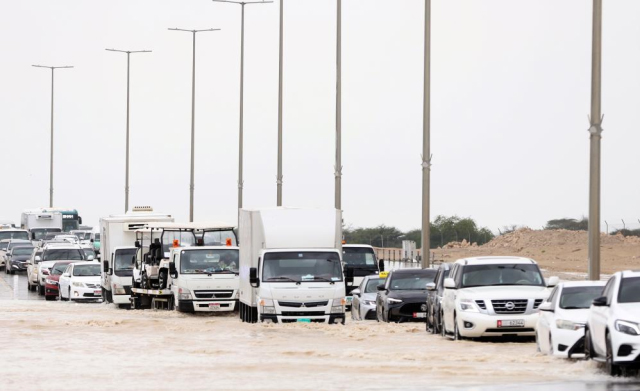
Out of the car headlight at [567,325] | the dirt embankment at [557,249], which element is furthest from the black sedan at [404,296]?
the dirt embankment at [557,249]

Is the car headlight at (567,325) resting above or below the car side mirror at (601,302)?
below

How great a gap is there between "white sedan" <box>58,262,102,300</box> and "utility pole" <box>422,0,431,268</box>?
15734mm

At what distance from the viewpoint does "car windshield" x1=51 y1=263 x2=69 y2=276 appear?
190 feet

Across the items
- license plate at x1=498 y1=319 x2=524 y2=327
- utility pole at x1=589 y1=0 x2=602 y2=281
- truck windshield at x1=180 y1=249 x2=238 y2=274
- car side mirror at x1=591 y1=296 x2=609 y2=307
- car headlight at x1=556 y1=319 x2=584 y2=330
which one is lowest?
license plate at x1=498 y1=319 x2=524 y2=327

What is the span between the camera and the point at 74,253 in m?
64.6

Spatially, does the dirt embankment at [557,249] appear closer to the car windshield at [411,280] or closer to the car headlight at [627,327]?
the car windshield at [411,280]

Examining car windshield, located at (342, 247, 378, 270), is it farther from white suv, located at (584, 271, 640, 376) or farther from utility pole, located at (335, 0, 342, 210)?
white suv, located at (584, 271, 640, 376)

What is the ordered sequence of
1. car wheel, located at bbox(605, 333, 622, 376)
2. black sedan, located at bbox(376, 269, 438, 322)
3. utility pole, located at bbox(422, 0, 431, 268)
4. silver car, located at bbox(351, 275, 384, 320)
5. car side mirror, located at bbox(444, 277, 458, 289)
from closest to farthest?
1. car wheel, located at bbox(605, 333, 622, 376)
2. car side mirror, located at bbox(444, 277, 458, 289)
3. black sedan, located at bbox(376, 269, 438, 322)
4. silver car, located at bbox(351, 275, 384, 320)
5. utility pole, located at bbox(422, 0, 431, 268)

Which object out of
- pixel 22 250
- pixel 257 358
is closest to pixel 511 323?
pixel 257 358

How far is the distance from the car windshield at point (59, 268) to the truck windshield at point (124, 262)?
29.2 ft

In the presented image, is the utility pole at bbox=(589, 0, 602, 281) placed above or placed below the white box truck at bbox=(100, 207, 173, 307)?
above

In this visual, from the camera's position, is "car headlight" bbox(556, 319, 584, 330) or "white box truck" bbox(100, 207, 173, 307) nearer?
"car headlight" bbox(556, 319, 584, 330)

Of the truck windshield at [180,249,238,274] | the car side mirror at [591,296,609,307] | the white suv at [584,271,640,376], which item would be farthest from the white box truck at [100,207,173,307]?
the car side mirror at [591,296,609,307]

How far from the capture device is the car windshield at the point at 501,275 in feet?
97.2
